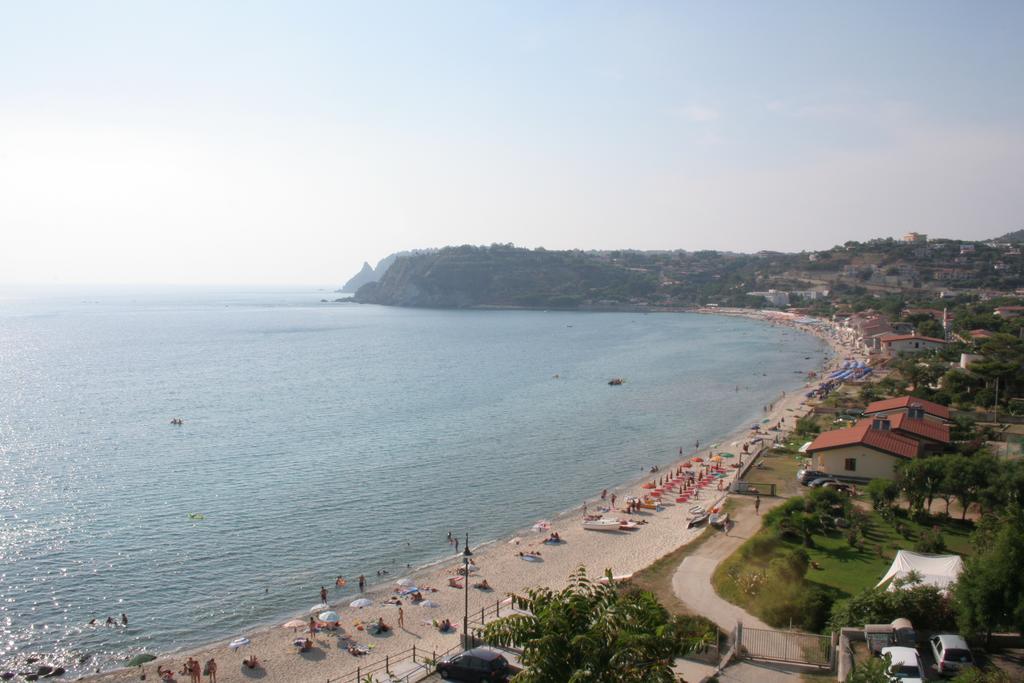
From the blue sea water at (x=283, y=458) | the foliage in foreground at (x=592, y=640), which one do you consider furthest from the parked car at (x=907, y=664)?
the blue sea water at (x=283, y=458)

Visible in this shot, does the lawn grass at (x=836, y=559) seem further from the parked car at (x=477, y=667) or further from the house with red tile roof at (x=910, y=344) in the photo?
the house with red tile roof at (x=910, y=344)

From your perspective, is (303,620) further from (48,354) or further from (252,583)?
(48,354)

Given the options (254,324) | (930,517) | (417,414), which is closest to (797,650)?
(930,517)

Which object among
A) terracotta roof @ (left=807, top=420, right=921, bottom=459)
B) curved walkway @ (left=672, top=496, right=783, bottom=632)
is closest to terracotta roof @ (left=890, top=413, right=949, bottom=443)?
terracotta roof @ (left=807, top=420, right=921, bottom=459)

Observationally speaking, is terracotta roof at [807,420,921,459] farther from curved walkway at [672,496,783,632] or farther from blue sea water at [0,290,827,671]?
blue sea water at [0,290,827,671]

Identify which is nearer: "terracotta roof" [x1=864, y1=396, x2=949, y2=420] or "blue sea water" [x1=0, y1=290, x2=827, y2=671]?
"blue sea water" [x1=0, y1=290, x2=827, y2=671]

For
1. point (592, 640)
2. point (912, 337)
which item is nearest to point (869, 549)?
point (592, 640)

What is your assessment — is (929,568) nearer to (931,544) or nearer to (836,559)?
(931,544)
